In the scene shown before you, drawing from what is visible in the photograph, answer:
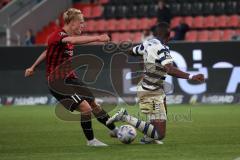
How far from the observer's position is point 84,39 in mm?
11383

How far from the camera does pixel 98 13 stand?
31.6 meters

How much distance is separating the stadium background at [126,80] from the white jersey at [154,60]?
1032 mm

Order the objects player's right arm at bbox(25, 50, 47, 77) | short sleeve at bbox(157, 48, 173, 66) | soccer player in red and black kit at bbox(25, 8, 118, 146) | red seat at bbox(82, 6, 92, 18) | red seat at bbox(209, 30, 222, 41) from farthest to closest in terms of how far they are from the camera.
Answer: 1. red seat at bbox(82, 6, 92, 18)
2. red seat at bbox(209, 30, 222, 41)
3. player's right arm at bbox(25, 50, 47, 77)
4. soccer player in red and black kit at bbox(25, 8, 118, 146)
5. short sleeve at bbox(157, 48, 173, 66)

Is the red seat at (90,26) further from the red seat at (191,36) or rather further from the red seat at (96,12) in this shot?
the red seat at (191,36)

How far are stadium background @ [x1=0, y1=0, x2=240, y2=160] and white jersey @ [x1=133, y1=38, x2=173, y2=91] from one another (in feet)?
3.38

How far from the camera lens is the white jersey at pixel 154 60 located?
11992 millimetres

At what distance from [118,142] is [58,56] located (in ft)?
6.26

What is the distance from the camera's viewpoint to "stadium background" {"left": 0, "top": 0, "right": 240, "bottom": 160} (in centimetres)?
1203

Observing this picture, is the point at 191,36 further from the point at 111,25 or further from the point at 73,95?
the point at 73,95

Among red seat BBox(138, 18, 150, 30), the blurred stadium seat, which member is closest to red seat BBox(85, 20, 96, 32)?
the blurred stadium seat

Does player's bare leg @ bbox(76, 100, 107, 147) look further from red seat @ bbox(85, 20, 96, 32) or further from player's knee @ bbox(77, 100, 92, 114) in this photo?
red seat @ bbox(85, 20, 96, 32)

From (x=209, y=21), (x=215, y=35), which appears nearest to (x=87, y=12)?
(x=209, y=21)

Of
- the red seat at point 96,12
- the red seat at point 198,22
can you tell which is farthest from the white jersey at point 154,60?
the red seat at point 96,12

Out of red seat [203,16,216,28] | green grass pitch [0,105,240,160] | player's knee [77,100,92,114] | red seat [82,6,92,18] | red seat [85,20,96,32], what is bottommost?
green grass pitch [0,105,240,160]
